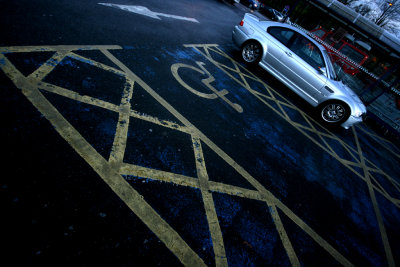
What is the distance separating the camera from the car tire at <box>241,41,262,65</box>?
20.3 feet

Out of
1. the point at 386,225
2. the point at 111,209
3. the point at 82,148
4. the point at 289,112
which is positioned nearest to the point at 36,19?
the point at 82,148

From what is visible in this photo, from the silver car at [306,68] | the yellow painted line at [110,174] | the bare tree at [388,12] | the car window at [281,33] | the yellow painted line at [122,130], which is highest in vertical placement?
the bare tree at [388,12]

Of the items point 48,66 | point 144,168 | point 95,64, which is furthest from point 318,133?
point 48,66

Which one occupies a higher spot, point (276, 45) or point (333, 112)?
point (276, 45)

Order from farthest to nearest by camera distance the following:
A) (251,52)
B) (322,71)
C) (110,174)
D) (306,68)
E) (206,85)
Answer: (251,52)
(306,68)
(322,71)
(206,85)
(110,174)

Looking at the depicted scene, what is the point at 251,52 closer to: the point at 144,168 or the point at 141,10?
the point at 141,10

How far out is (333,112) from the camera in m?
5.64

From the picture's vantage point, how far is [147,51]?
15.3 ft

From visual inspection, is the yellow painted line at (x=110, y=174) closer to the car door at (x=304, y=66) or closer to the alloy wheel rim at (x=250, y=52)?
the car door at (x=304, y=66)

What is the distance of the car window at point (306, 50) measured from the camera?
5.54 m

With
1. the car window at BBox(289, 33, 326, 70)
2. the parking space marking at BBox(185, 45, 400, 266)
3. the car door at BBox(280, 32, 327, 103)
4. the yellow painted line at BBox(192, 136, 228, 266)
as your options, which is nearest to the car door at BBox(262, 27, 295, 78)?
the car door at BBox(280, 32, 327, 103)

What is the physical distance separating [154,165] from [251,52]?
5.69 metres

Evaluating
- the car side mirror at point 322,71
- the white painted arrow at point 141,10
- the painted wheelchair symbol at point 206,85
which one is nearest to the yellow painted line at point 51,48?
the painted wheelchair symbol at point 206,85

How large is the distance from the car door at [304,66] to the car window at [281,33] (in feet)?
0.50
